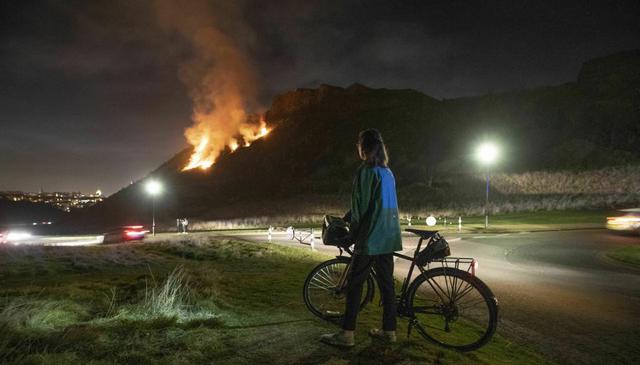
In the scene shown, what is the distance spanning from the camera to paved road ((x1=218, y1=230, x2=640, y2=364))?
5.79 metres

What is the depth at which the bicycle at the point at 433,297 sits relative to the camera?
488cm

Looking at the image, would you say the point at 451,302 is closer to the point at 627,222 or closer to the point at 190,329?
the point at 190,329

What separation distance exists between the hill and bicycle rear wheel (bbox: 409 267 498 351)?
152 ft

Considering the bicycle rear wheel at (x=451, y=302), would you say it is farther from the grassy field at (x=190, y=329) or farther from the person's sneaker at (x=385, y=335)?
the person's sneaker at (x=385, y=335)

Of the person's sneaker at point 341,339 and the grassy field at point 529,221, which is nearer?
the person's sneaker at point 341,339

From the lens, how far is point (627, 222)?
2247cm

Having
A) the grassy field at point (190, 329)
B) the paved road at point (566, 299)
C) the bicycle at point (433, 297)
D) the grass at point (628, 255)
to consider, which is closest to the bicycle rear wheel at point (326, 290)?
the bicycle at point (433, 297)

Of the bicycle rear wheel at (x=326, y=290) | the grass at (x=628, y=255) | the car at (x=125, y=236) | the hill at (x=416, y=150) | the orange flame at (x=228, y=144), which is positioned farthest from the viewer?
the orange flame at (x=228, y=144)

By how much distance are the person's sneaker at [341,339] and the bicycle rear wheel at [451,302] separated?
865 millimetres

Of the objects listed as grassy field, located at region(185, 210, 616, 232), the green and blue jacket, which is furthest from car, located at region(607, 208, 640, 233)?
the green and blue jacket

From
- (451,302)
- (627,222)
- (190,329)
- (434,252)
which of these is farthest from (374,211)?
(627,222)

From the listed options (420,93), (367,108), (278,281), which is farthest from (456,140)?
(278,281)

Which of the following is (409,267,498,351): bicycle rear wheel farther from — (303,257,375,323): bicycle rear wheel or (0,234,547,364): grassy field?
(303,257,375,323): bicycle rear wheel

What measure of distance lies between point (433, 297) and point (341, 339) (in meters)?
1.53
